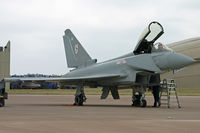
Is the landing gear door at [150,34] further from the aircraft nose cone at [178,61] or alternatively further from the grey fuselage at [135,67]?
the aircraft nose cone at [178,61]

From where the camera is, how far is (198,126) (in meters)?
7.98

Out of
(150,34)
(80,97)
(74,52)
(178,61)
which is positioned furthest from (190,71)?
(178,61)

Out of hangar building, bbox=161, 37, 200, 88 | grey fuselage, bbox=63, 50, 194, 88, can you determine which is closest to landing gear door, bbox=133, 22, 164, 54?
grey fuselage, bbox=63, 50, 194, 88

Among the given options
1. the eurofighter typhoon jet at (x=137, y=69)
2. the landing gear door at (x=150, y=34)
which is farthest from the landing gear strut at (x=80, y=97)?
the landing gear door at (x=150, y=34)

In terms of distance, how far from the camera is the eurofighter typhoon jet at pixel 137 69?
1593 centimetres

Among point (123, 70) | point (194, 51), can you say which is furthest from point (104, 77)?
point (194, 51)

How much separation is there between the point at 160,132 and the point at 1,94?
423 inches

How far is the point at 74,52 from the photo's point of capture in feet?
68.2

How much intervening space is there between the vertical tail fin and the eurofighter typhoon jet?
843mm

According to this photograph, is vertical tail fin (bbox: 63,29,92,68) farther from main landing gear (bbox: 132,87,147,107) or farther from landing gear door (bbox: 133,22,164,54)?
landing gear door (bbox: 133,22,164,54)

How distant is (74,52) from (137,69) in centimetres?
515

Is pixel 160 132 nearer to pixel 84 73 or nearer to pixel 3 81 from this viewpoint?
pixel 3 81

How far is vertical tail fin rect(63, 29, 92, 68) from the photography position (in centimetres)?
2048

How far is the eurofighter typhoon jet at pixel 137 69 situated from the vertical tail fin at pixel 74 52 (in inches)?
33.2
